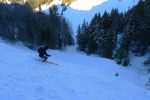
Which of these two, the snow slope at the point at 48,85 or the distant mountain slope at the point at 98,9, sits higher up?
the distant mountain slope at the point at 98,9

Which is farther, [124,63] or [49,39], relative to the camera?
[49,39]

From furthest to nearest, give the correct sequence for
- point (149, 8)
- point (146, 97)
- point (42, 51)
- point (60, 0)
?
1. point (60, 0)
2. point (149, 8)
3. point (42, 51)
4. point (146, 97)

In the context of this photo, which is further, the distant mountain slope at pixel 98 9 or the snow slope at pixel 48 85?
the distant mountain slope at pixel 98 9

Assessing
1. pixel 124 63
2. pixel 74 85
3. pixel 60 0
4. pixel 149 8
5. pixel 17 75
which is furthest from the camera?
pixel 60 0

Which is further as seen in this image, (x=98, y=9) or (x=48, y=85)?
(x=98, y=9)

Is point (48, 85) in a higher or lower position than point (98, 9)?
lower

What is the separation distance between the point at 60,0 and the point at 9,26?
9891 centimetres

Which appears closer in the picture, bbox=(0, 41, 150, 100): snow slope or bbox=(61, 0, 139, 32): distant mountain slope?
bbox=(0, 41, 150, 100): snow slope

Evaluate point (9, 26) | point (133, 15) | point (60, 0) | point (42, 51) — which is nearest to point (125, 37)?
point (133, 15)

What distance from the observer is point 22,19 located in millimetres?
61969

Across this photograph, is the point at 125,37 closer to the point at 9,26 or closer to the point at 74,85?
the point at 9,26

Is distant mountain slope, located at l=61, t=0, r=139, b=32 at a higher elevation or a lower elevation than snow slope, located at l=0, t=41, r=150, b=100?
higher

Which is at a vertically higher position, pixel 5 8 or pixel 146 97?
pixel 5 8

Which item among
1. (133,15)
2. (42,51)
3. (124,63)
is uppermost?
(133,15)
